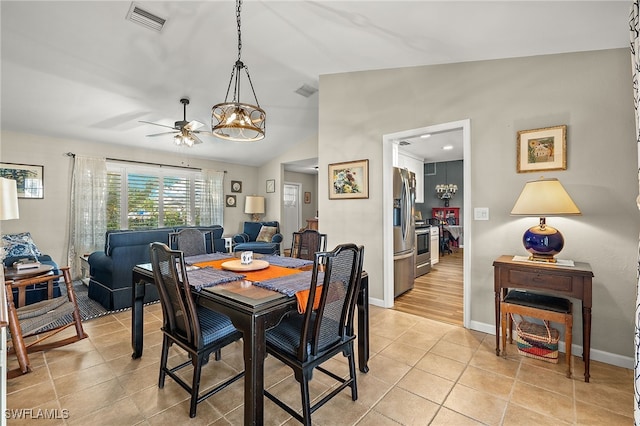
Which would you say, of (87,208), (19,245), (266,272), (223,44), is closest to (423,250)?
(266,272)

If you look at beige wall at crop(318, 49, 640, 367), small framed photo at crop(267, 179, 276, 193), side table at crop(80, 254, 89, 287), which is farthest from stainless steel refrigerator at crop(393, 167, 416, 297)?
side table at crop(80, 254, 89, 287)

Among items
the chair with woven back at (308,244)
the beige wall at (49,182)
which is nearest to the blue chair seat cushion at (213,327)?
the chair with woven back at (308,244)

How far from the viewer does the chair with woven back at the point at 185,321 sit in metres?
1.55

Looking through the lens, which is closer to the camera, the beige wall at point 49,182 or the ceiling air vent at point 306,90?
the ceiling air vent at point 306,90

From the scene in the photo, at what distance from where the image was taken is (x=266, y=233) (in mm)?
6777

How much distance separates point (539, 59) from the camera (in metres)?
2.50

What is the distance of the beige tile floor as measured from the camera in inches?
65.4

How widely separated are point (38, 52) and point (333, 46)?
301 cm

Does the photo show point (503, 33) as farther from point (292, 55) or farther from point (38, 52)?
point (38, 52)

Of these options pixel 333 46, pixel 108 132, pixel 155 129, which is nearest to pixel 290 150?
pixel 155 129

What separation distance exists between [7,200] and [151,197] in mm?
3612

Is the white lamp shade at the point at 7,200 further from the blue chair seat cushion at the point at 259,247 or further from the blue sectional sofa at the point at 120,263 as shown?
the blue chair seat cushion at the point at 259,247

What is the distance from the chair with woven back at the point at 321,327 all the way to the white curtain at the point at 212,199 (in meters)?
5.60

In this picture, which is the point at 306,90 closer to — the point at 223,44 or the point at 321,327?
the point at 223,44
